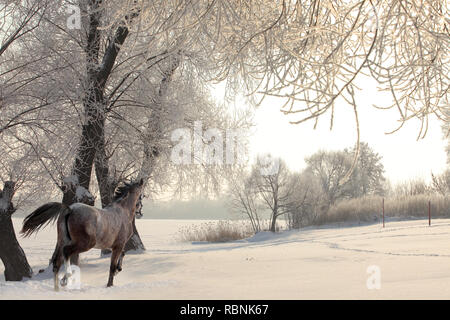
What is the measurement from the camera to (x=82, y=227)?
539cm

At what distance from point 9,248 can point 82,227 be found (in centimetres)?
461

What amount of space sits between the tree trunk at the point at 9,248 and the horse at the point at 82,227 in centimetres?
363

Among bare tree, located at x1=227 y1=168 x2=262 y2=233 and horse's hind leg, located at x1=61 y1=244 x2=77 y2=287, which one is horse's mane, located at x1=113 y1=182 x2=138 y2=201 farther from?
bare tree, located at x1=227 y1=168 x2=262 y2=233

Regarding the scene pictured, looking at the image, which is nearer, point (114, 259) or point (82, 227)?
point (82, 227)

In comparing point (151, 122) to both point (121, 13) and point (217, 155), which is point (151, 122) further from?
point (121, 13)

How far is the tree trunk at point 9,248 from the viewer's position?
905 centimetres

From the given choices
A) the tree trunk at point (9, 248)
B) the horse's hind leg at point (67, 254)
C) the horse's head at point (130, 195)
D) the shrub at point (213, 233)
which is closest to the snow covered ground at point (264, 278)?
the horse's hind leg at point (67, 254)

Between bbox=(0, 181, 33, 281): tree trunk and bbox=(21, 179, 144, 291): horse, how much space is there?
11.9 feet

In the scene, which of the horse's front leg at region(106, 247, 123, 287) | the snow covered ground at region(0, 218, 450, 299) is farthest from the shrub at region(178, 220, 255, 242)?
the horse's front leg at region(106, 247, 123, 287)

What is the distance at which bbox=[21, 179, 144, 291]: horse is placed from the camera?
5375mm

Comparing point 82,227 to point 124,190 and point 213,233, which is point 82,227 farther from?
point 213,233

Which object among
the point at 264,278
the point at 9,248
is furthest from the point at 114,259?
A: the point at 9,248

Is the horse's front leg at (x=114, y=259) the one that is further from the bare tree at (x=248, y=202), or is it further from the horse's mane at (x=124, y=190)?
the bare tree at (x=248, y=202)

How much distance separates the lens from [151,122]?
39.0ft
